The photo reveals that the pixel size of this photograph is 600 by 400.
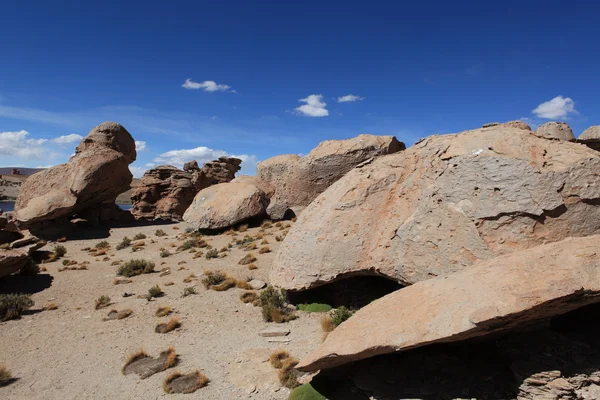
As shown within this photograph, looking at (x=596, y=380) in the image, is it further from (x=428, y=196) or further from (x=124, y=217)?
(x=124, y=217)

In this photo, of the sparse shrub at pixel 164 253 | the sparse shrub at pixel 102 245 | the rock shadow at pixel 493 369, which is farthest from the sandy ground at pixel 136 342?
the sparse shrub at pixel 102 245

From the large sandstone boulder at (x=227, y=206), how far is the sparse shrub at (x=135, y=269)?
6037 millimetres

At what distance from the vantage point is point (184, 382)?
705 centimetres

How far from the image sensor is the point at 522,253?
5402 millimetres

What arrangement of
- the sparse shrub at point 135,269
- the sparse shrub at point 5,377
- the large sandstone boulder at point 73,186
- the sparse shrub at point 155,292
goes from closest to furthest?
the sparse shrub at point 5,377
the sparse shrub at point 155,292
the sparse shrub at point 135,269
the large sandstone boulder at point 73,186

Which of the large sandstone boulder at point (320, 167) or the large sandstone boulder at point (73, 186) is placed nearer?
the large sandstone boulder at point (320, 167)

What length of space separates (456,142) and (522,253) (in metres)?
Result: 3.42

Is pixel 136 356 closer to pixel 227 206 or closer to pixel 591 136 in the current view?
pixel 227 206

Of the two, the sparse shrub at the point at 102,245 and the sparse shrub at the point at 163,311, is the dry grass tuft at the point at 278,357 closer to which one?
the sparse shrub at the point at 163,311

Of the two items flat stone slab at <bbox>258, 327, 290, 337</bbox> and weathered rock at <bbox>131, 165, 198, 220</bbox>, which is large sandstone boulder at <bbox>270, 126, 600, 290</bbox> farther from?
weathered rock at <bbox>131, 165, 198, 220</bbox>

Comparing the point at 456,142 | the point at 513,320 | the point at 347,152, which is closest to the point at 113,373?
the point at 513,320

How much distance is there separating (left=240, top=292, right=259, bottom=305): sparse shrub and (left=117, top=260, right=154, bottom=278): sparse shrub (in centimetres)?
619

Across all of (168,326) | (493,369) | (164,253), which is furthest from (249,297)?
(164,253)

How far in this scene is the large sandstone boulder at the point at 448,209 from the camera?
648 centimetres
